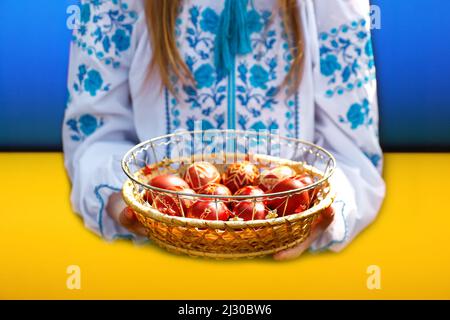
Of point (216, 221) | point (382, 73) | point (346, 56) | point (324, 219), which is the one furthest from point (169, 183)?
Result: point (382, 73)

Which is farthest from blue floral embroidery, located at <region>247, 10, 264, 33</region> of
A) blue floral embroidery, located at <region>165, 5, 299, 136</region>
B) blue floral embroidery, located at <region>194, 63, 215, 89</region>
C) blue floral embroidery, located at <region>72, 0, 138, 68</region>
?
blue floral embroidery, located at <region>72, 0, 138, 68</region>

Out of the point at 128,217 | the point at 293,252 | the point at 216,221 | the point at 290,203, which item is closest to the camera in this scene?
the point at 216,221

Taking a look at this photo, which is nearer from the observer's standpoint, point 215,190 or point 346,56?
point 215,190

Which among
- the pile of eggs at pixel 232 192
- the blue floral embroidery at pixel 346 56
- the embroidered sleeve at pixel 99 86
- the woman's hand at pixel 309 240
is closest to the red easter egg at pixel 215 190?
the pile of eggs at pixel 232 192

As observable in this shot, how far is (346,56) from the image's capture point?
124 centimetres

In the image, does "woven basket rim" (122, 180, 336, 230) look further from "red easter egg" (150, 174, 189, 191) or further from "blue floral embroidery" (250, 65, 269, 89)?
"blue floral embroidery" (250, 65, 269, 89)

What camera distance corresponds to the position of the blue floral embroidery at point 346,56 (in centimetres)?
123

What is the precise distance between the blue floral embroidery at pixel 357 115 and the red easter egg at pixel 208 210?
462mm

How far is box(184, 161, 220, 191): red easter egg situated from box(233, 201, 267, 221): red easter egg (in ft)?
0.32

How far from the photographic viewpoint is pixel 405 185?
4.32 feet

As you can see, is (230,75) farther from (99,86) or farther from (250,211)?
(250,211)

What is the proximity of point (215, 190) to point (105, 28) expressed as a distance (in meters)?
0.50
